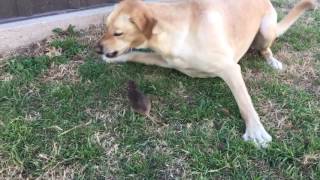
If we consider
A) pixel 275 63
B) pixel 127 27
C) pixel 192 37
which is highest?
pixel 127 27

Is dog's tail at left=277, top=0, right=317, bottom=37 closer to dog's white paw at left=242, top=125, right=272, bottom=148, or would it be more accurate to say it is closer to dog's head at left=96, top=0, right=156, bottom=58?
dog's white paw at left=242, top=125, right=272, bottom=148

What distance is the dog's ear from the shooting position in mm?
2982

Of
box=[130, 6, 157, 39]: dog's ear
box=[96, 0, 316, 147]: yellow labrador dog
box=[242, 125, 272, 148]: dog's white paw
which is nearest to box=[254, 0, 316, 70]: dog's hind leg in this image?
box=[96, 0, 316, 147]: yellow labrador dog

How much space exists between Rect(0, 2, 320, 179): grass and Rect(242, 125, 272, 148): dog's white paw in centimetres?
5

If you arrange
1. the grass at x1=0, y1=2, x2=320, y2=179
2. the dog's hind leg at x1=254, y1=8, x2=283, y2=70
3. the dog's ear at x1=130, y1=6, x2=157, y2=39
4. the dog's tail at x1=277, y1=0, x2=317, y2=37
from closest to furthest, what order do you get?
the grass at x1=0, y1=2, x2=320, y2=179, the dog's ear at x1=130, y1=6, x2=157, y2=39, the dog's hind leg at x1=254, y1=8, x2=283, y2=70, the dog's tail at x1=277, y1=0, x2=317, y2=37

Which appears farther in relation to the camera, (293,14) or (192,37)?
(293,14)

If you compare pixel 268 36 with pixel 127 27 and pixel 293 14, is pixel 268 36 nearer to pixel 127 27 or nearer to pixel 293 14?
pixel 293 14

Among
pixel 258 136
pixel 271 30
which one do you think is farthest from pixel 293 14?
pixel 258 136

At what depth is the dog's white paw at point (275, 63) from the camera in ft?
13.2

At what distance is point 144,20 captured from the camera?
118 inches

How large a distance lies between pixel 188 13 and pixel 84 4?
1632 mm

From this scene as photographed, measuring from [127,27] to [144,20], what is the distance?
0.39 ft

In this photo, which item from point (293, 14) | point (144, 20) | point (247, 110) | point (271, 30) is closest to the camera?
point (144, 20)

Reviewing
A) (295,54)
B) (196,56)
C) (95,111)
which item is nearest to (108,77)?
(95,111)
